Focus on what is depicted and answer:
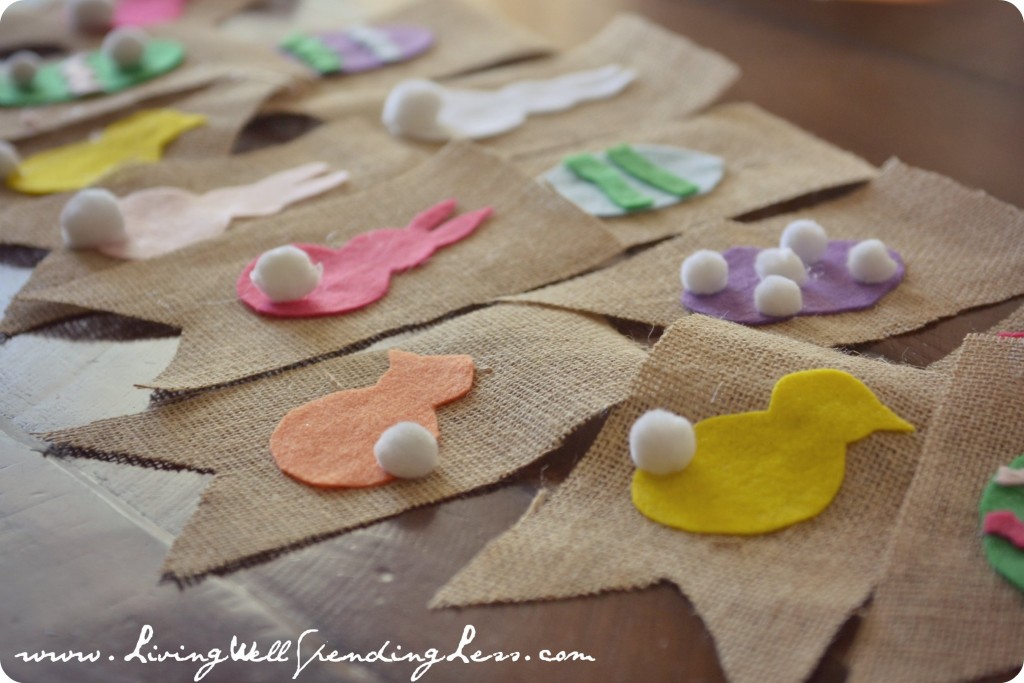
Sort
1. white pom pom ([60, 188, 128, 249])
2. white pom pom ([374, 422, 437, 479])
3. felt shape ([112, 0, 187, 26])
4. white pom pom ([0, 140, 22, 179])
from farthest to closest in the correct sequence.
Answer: felt shape ([112, 0, 187, 26])
white pom pom ([0, 140, 22, 179])
white pom pom ([60, 188, 128, 249])
white pom pom ([374, 422, 437, 479])

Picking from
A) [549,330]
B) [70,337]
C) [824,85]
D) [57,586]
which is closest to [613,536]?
[549,330]

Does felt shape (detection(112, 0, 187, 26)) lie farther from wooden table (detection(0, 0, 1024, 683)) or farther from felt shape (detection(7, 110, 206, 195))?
wooden table (detection(0, 0, 1024, 683))

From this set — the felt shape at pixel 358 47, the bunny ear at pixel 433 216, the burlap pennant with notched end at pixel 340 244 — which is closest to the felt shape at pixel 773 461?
the burlap pennant with notched end at pixel 340 244

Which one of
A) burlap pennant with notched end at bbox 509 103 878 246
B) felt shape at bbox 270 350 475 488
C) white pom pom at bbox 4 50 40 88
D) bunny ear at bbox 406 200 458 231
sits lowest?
felt shape at bbox 270 350 475 488

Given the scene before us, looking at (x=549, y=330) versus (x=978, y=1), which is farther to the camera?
(x=978, y=1)

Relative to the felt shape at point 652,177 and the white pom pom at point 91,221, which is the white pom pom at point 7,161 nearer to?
the white pom pom at point 91,221

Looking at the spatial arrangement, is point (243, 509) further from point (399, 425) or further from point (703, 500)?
point (703, 500)

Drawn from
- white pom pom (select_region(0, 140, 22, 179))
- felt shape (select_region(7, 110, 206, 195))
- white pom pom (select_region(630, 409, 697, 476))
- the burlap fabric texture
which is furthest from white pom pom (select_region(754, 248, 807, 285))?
white pom pom (select_region(0, 140, 22, 179))
